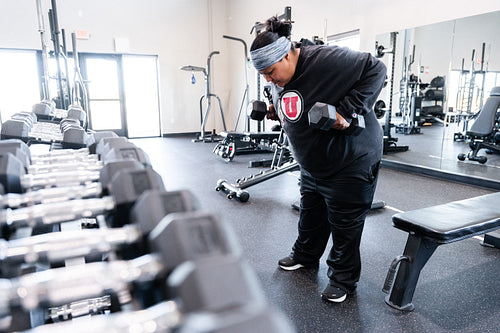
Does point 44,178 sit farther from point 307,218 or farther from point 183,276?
point 307,218

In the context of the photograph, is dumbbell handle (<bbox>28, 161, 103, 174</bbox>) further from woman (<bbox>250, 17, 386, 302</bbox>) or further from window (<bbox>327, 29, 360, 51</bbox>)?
window (<bbox>327, 29, 360, 51</bbox>)

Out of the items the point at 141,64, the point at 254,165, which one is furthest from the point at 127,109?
the point at 254,165

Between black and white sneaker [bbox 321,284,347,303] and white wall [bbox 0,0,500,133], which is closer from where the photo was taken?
black and white sneaker [bbox 321,284,347,303]

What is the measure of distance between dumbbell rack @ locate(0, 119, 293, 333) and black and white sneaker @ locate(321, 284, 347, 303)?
1.41 metres

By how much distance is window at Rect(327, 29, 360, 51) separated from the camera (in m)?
5.29

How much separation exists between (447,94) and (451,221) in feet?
12.3

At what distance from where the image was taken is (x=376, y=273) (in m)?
2.06

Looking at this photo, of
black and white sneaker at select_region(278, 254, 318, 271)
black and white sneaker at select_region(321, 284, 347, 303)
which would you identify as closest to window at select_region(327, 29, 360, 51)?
black and white sneaker at select_region(278, 254, 318, 271)

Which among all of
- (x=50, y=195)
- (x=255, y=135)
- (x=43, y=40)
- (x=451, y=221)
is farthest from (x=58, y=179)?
(x=255, y=135)

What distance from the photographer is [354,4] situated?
5.21 metres

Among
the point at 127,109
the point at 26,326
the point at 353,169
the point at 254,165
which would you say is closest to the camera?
the point at 26,326

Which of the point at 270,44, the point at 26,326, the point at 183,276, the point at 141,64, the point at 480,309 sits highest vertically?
the point at 141,64

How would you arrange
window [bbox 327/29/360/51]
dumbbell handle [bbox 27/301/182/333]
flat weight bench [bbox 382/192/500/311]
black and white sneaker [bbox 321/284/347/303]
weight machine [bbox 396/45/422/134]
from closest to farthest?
dumbbell handle [bbox 27/301/182/333] → flat weight bench [bbox 382/192/500/311] → black and white sneaker [bbox 321/284/347/303] → weight machine [bbox 396/45/422/134] → window [bbox 327/29/360/51]

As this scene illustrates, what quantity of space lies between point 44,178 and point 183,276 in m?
Result: 0.47
